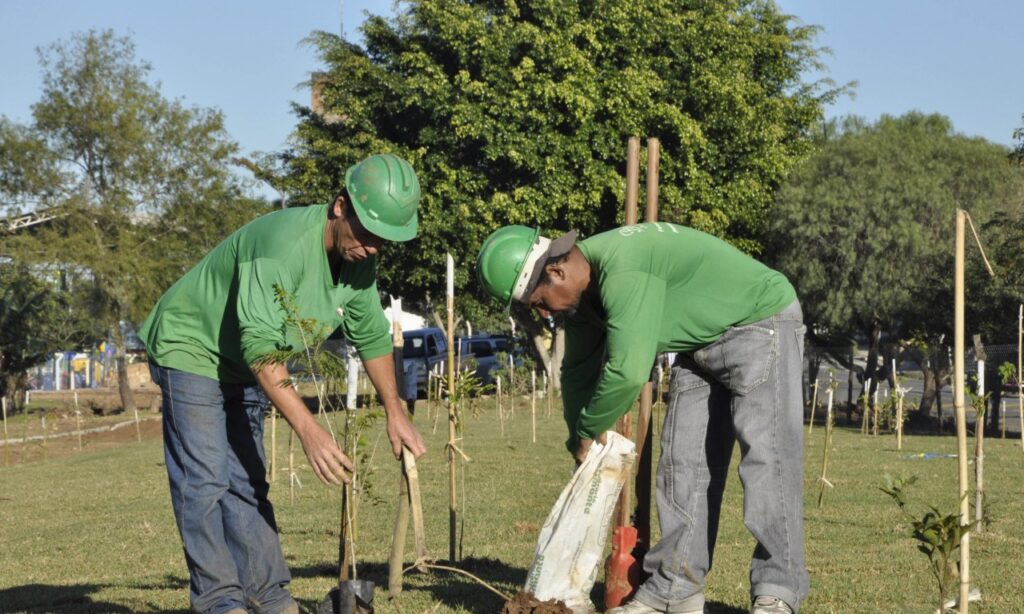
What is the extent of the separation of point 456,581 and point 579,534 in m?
1.70

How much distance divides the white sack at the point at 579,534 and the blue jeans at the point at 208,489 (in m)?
1.29

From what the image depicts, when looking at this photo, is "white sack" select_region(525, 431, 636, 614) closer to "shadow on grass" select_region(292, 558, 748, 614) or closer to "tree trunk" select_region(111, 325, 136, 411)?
"shadow on grass" select_region(292, 558, 748, 614)

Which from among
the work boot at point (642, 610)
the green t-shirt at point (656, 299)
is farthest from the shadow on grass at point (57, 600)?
the green t-shirt at point (656, 299)

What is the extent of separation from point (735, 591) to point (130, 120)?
2981 centimetres

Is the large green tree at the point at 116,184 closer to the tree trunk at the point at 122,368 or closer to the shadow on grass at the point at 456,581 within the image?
the tree trunk at the point at 122,368

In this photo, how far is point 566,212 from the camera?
Result: 104 feet

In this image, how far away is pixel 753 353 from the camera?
5449 mm

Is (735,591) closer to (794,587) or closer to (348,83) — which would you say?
(794,587)

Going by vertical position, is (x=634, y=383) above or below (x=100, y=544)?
above

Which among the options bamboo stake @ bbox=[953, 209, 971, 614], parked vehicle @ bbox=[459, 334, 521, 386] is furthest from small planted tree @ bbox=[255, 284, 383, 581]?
parked vehicle @ bbox=[459, 334, 521, 386]

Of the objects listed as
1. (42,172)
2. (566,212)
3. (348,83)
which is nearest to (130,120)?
(42,172)

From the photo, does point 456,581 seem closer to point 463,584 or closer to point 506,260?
point 463,584

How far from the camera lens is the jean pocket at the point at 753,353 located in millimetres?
5449

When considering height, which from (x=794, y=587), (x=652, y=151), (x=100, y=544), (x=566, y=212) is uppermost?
(x=566, y=212)
